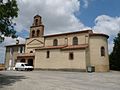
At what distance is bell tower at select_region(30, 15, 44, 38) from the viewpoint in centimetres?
5259

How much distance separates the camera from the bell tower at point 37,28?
5259 centimetres

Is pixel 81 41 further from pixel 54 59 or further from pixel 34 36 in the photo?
pixel 34 36

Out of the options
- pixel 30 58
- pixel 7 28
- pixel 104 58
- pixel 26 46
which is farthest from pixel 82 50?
pixel 7 28

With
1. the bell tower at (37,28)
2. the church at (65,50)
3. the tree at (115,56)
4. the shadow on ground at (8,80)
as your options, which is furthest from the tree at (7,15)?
the tree at (115,56)

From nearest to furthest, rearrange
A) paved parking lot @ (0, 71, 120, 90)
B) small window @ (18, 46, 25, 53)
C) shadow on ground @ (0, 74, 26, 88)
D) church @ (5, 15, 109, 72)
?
1. paved parking lot @ (0, 71, 120, 90)
2. shadow on ground @ (0, 74, 26, 88)
3. church @ (5, 15, 109, 72)
4. small window @ (18, 46, 25, 53)

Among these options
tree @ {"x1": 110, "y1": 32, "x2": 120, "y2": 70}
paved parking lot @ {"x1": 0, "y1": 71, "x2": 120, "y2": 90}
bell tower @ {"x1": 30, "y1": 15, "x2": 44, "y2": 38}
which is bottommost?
paved parking lot @ {"x1": 0, "y1": 71, "x2": 120, "y2": 90}

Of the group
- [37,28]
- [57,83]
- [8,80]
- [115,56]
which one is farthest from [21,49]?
[57,83]

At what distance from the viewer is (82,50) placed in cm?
4112

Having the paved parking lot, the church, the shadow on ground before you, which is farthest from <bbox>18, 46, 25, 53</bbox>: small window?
the shadow on ground

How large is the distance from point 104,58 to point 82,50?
5.51 m

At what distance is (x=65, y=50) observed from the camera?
43719mm

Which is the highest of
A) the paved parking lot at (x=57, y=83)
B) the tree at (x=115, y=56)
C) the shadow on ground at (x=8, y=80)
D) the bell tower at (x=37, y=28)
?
Result: the bell tower at (x=37, y=28)

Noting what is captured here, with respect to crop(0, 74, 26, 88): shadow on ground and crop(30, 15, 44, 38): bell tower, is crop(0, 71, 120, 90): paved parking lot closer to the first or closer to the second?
crop(0, 74, 26, 88): shadow on ground

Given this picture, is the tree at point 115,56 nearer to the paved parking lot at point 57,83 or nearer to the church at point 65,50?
the church at point 65,50
